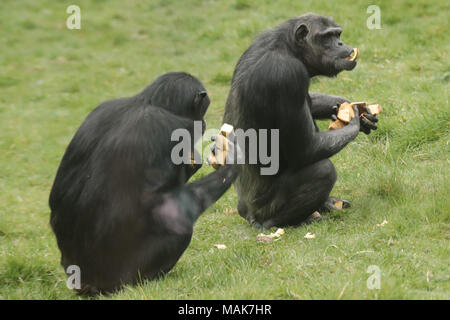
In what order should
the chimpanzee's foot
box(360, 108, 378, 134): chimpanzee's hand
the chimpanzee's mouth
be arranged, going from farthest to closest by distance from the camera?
box(360, 108, 378, 134): chimpanzee's hand < the chimpanzee's foot < the chimpanzee's mouth

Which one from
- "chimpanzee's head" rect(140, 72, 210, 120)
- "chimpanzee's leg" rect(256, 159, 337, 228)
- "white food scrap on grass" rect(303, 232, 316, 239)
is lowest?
"white food scrap on grass" rect(303, 232, 316, 239)

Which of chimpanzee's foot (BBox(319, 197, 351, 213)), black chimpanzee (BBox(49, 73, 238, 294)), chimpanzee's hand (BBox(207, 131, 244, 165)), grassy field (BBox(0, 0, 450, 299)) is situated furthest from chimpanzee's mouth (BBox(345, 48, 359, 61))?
black chimpanzee (BBox(49, 73, 238, 294))

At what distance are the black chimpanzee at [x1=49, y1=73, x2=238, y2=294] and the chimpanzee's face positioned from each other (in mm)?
1744

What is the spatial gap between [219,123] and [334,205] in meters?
3.65

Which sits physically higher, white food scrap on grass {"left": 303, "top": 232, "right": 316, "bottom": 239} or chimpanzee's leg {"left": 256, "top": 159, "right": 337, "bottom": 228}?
chimpanzee's leg {"left": 256, "top": 159, "right": 337, "bottom": 228}

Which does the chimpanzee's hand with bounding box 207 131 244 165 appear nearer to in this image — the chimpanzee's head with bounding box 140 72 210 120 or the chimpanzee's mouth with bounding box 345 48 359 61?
the chimpanzee's head with bounding box 140 72 210 120

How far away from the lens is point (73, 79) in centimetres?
1275

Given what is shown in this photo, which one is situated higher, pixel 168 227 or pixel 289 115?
pixel 289 115

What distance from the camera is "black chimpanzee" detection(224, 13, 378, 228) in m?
6.20

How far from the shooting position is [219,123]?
Result: 33.2 ft

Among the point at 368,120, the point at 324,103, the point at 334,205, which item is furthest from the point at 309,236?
the point at 324,103

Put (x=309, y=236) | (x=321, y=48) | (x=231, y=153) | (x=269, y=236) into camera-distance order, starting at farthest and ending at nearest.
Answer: (x=321, y=48) < (x=269, y=236) < (x=309, y=236) < (x=231, y=153)

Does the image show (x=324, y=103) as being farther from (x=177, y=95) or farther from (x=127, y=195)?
(x=127, y=195)
